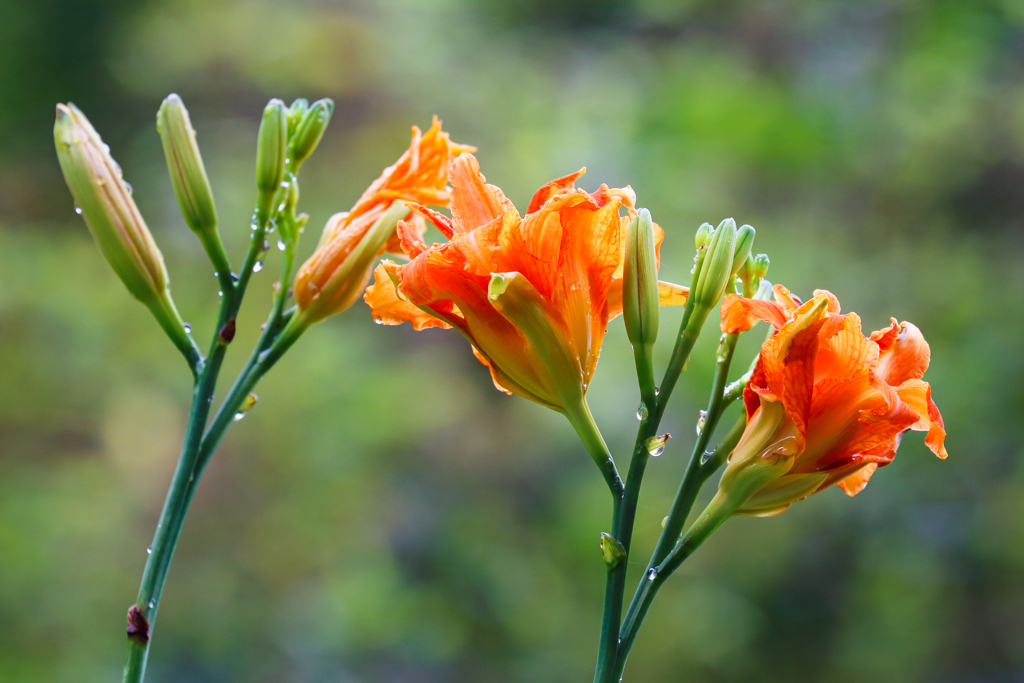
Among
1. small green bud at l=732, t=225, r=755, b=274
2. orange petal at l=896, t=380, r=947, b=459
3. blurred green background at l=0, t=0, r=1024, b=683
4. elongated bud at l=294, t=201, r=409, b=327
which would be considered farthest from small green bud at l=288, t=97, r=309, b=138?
blurred green background at l=0, t=0, r=1024, b=683

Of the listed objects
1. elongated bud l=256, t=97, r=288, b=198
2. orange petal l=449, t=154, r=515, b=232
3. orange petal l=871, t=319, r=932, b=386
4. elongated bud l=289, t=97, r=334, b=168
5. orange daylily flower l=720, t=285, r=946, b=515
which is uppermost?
elongated bud l=289, t=97, r=334, b=168

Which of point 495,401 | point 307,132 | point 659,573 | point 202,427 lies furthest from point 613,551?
point 495,401

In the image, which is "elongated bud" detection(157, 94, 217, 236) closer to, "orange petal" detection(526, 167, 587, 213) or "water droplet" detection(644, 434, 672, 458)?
"orange petal" detection(526, 167, 587, 213)

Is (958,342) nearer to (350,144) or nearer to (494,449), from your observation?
(494,449)

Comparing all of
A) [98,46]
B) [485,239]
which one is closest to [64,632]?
[98,46]

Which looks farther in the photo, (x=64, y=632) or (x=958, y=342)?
(x=958, y=342)

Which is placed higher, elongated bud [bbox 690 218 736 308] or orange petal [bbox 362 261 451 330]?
elongated bud [bbox 690 218 736 308]
